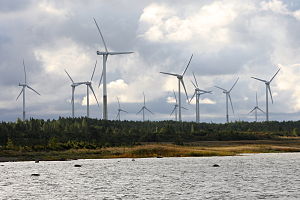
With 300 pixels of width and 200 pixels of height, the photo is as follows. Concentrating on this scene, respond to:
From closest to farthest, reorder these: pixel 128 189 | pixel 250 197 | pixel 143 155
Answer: pixel 250 197
pixel 128 189
pixel 143 155

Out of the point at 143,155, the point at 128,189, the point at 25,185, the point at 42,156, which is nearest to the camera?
the point at 128,189

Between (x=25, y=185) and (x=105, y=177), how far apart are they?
1691cm

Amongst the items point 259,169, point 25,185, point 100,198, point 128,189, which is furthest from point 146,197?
point 259,169

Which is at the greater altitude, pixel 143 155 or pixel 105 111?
pixel 105 111

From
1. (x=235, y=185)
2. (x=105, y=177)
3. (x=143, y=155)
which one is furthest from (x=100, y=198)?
(x=143, y=155)

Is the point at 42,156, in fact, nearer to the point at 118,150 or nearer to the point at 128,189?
the point at 118,150

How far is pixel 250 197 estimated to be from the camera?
63.8m

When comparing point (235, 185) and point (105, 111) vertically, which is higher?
point (105, 111)

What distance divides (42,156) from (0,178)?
5944 cm

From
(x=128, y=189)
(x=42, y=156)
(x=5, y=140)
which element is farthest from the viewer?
(x=5, y=140)

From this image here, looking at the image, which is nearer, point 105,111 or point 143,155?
point 143,155

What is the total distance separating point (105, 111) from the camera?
198875 mm

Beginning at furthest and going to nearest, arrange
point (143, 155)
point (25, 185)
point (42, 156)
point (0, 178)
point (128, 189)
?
point (143, 155) → point (42, 156) → point (0, 178) → point (25, 185) → point (128, 189)

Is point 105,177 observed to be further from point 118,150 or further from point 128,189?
point 118,150
